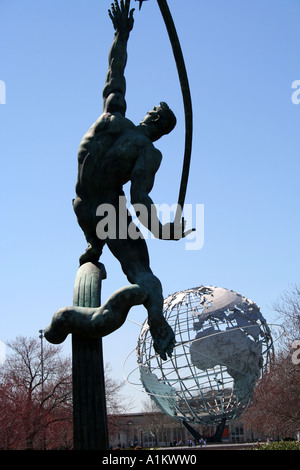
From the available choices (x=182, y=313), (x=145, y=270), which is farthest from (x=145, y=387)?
(x=145, y=270)

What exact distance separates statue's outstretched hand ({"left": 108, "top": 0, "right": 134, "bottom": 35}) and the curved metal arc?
45 centimetres

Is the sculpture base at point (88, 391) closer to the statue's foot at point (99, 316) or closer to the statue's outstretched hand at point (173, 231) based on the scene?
the statue's foot at point (99, 316)

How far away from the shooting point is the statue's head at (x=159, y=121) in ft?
16.8

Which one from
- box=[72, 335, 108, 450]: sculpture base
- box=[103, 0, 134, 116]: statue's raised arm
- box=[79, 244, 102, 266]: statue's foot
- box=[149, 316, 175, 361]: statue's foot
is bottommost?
box=[72, 335, 108, 450]: sculpture base

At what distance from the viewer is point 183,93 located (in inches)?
204

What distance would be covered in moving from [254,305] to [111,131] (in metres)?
30.6

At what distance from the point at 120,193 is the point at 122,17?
5.70 feet

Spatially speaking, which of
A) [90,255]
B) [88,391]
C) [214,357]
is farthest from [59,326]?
[214,357]

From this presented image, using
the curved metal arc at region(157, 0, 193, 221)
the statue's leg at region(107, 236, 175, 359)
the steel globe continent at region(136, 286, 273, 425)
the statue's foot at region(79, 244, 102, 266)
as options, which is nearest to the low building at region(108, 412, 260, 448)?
the steel globe continent at region(136, 286, 273, 425)

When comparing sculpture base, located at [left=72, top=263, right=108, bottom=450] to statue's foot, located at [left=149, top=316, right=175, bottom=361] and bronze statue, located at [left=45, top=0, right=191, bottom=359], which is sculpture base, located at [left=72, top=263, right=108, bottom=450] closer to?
bronze statue, located at [left=45, top=0, right=191, bottom=359]

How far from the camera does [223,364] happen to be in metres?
31.6

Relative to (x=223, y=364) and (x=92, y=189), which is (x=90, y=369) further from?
(x=223, y=364)

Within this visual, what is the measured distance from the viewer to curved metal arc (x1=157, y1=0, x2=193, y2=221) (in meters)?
4.97

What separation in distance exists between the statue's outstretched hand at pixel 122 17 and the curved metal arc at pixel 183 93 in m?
0.45
